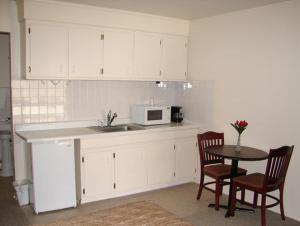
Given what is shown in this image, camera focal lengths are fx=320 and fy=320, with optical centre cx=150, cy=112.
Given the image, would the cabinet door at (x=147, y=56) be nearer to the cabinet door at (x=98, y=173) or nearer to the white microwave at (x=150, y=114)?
the white microwave at (x=150, y=114)

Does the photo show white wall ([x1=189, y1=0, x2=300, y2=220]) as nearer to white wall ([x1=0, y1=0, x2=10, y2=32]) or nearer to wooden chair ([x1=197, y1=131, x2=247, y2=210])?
wooden chair ([x1=197, y1=131, x2=247, y2=210])

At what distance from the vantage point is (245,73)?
4242mm

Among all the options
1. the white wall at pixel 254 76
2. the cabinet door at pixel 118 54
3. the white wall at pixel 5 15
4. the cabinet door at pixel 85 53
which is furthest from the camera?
the cabinet door at pixel 118 54

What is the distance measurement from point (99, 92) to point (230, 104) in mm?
1901

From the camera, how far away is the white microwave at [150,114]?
479 cm

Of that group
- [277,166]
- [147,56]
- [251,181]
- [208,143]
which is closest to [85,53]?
[147,56]

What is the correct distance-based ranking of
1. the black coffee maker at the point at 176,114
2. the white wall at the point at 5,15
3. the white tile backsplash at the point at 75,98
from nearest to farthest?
the white wall at the point at 5,15 → the white tile backsplash at the point at 75,98 → the black coffee maker at the point at 176,114

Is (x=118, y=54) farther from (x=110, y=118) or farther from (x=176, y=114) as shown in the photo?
(x=176, y=114)

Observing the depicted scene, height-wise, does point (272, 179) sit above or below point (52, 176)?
above

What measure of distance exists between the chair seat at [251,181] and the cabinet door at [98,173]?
1609 millimetres

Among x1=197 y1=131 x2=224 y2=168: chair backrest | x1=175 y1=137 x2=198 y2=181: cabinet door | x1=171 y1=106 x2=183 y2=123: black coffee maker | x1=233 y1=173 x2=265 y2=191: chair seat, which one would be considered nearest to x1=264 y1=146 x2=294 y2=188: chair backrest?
x1=233 y1=173 x2=265 y2=191: chair seat

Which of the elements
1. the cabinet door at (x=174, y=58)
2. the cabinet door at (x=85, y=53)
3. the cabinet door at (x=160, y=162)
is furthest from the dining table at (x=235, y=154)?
the cabinet door at (x=85, y=53)

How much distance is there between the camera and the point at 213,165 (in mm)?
4289

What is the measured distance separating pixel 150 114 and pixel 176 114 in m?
0.58
